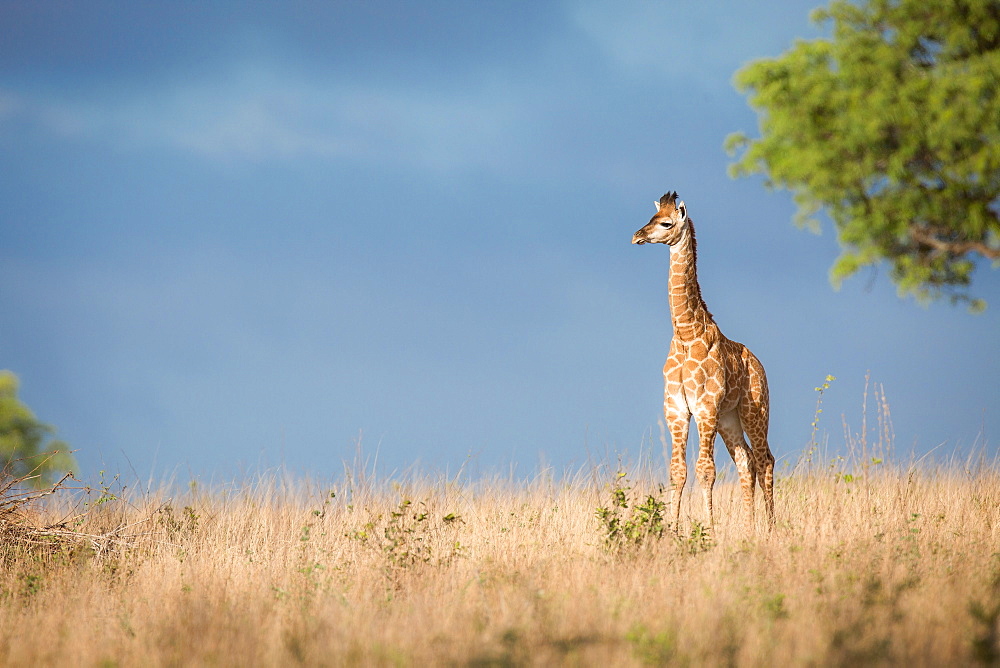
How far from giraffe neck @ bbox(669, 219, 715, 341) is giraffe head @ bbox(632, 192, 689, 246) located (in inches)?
4.9

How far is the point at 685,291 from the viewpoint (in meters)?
11.6

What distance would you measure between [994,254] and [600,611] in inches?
285

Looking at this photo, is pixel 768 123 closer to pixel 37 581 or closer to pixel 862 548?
pixel 862 548

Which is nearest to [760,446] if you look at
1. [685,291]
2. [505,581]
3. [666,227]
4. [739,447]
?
[739,447]

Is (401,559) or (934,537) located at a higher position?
(934,537)

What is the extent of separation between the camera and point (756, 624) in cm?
687

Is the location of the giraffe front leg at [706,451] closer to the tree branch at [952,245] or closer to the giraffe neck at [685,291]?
the giraffe neck at [685,291]

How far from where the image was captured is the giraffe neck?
37.8 ft

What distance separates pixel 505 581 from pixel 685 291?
479cm

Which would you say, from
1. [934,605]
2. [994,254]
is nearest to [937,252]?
[994,254]

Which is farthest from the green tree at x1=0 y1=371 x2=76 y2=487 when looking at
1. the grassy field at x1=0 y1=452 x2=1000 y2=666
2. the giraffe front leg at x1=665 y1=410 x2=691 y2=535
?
the giraffe front leg at x1=665 y1=410 x2=691 y2=535

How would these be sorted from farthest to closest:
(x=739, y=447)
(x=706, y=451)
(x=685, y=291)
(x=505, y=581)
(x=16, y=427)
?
1. (x=16, y=427)
2. (x=739, y=447)
3. (x=685, y=291)
4. (x=706, y=451)
5. (x=505, y=581)

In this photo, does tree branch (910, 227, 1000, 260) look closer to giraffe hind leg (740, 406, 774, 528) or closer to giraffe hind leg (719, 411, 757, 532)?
giraffe hind leg (740, 406, 774, 528)

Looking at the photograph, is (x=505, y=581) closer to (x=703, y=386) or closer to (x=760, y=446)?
(x=703, y=386)
